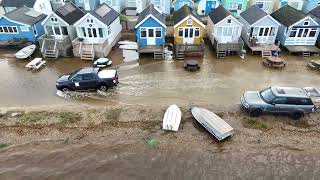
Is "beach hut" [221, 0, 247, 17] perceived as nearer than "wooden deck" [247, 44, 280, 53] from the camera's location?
No

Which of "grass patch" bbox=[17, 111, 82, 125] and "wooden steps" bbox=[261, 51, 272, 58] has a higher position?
"wooden steps" bbox=[261, 51, 272, 58]

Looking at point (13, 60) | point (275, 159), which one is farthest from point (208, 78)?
point (13, 60)

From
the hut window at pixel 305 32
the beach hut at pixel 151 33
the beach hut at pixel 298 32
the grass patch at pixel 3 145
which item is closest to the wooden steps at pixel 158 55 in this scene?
the beach hut at pixel 151 33

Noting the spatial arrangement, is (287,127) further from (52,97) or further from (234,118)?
(52,97)

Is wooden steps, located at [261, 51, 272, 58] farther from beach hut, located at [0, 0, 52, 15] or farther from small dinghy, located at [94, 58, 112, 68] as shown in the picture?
beach hut, located at [0, 0, 52, 15]

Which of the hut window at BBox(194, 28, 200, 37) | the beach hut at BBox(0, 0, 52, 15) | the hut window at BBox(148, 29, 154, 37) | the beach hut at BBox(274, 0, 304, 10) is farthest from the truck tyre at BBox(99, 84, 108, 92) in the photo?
the beach hut at BBox(274, 0, 304, 10)

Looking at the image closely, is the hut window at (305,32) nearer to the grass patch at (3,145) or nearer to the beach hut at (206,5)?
the beach hut at (206,5)
